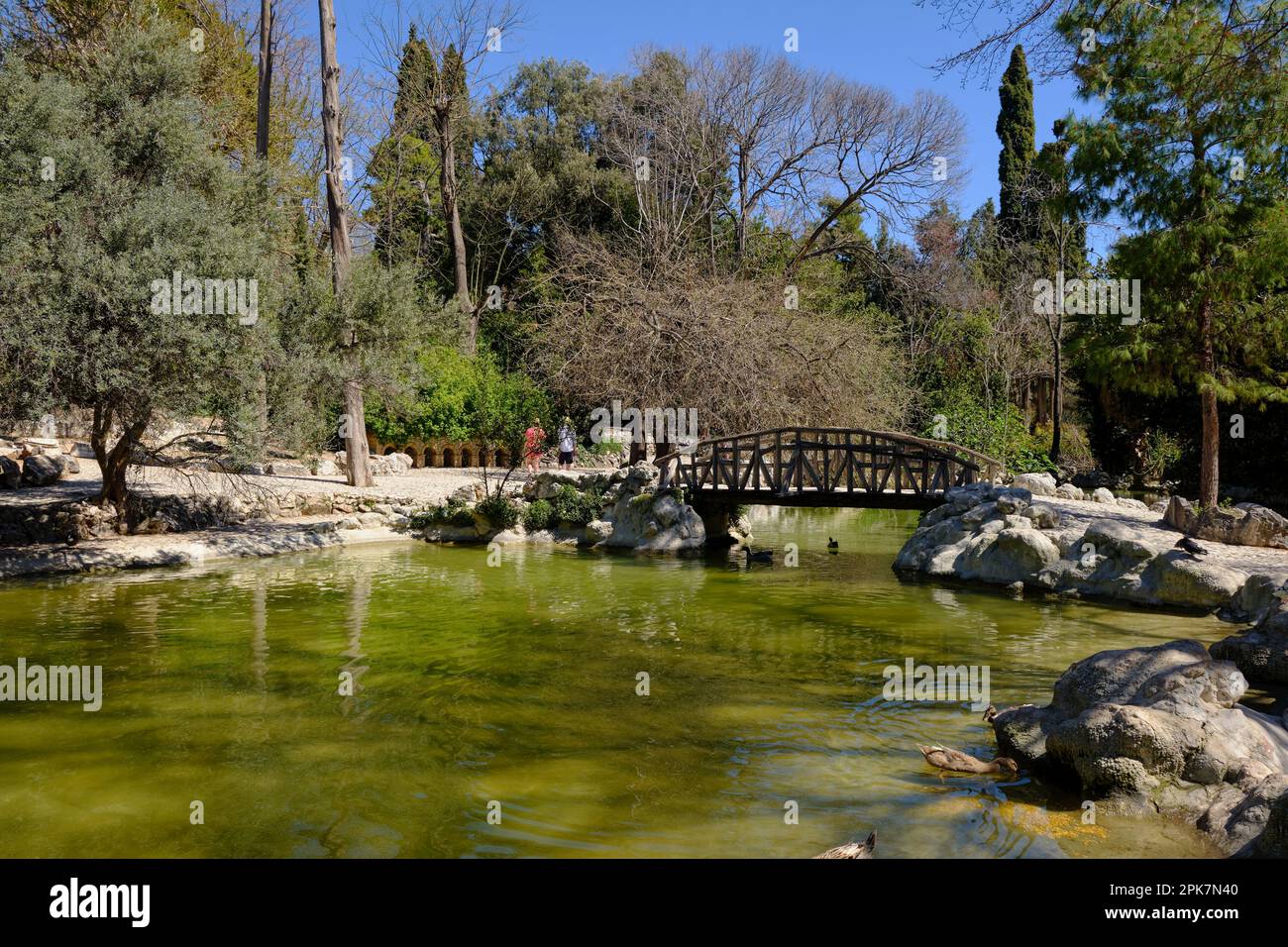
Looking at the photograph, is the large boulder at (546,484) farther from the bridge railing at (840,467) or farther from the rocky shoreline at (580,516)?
the bridge railing at (840,467)

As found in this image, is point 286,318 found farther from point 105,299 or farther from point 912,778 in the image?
point 912,778

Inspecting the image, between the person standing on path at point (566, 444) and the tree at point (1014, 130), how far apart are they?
18419mm

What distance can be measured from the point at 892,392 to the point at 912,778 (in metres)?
18.2

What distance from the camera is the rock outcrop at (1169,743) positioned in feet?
17.6

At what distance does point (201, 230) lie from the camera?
12.7 meters

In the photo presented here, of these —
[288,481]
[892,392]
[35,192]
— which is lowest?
[288,481]

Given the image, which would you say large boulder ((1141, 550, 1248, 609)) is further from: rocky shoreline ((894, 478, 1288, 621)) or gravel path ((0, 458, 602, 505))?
gravel path ((0, 458, 602, 505))

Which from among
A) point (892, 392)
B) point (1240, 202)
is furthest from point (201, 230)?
point (892, 392)

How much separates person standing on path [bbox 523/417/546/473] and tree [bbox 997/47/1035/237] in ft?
61.3

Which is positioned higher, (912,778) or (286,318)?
(286,318)

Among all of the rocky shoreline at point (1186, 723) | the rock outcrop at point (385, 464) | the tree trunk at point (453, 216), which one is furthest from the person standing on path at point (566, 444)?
the rocky shoreline at point (1186, 723)

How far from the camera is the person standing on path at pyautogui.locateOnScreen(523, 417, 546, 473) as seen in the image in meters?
23.0
